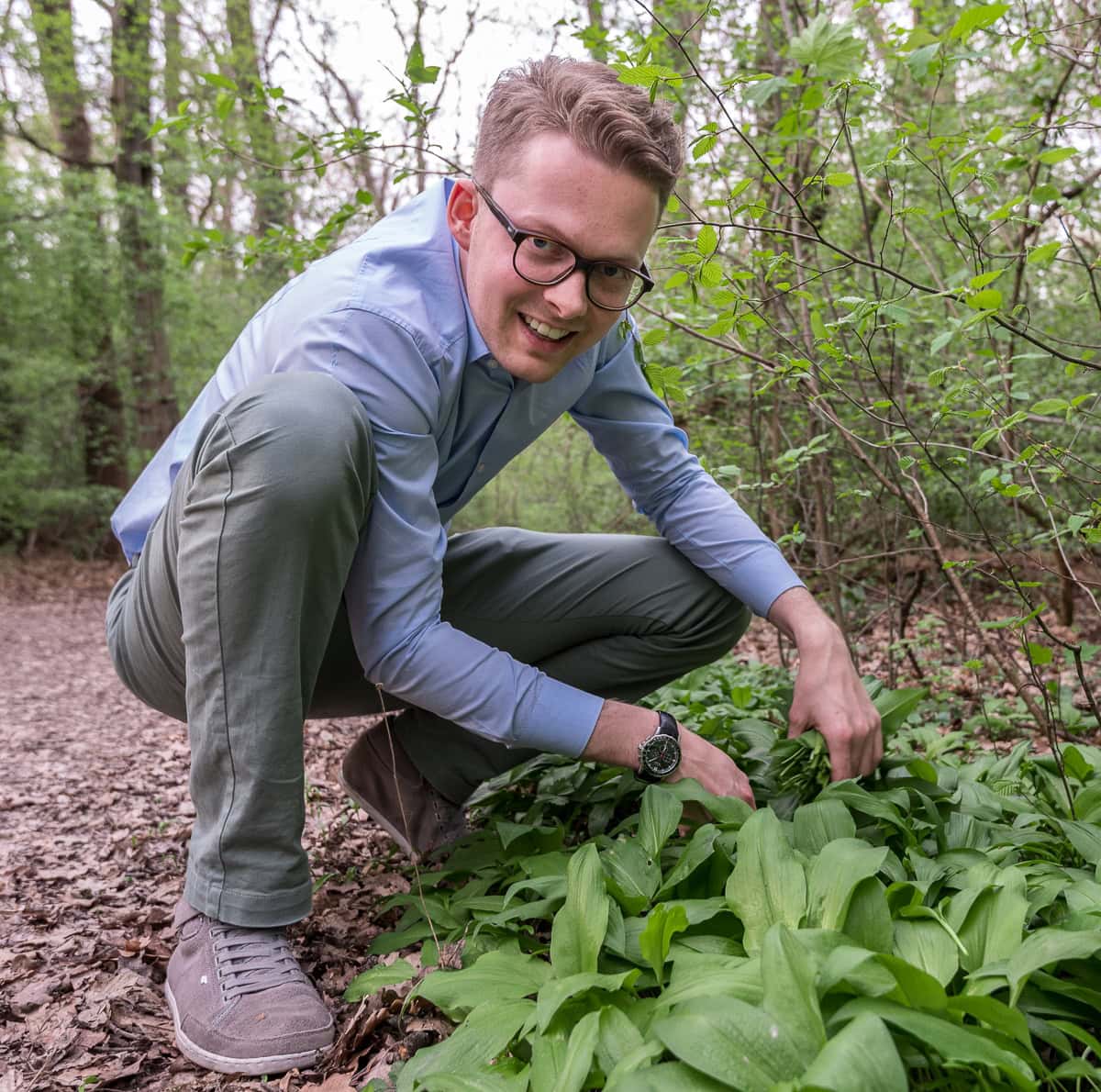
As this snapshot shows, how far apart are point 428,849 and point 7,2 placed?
10163mm

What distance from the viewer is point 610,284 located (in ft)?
5.95

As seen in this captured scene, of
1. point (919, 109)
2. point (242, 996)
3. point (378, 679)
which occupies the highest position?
point (919, 109)

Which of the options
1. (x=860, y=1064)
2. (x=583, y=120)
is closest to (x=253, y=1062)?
(x=860, y=1064)

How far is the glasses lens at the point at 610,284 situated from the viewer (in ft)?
5.87

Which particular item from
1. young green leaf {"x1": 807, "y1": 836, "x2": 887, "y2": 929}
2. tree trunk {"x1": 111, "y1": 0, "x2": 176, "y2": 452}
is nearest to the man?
young green leaf {"x1": 807, "y1": 836, "x2": 887, "y2": 929}

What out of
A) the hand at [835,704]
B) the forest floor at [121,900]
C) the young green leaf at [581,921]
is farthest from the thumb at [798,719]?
the forest floor at [121,900]

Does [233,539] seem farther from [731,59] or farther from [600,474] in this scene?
[600,474]

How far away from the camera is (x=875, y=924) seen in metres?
1.40

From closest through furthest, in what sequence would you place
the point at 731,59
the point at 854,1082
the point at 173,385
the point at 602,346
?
the point at 854,1082
the point at 602,346
the point at 731,59
the point at 173,385

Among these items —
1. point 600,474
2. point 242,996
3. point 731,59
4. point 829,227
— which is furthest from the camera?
point 600,474

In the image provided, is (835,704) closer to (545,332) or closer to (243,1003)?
(545,332)

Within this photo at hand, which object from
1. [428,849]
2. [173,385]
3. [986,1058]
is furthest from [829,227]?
[173,385]

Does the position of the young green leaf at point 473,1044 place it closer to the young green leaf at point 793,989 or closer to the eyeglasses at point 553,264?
the young green leaf at point 793,989

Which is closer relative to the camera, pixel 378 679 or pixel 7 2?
pixel 378 679
